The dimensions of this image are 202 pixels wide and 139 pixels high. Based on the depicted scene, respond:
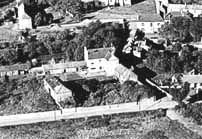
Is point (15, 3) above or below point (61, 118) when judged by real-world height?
above

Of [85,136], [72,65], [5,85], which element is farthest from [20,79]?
[85,136]

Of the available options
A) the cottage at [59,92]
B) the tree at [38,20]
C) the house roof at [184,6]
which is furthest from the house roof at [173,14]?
the cottage at [59,92]

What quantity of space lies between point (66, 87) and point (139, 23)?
17.3 metres

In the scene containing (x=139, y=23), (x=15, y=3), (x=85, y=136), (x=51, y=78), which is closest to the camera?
(x=85, y=136)

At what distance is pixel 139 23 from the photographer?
6366 cm

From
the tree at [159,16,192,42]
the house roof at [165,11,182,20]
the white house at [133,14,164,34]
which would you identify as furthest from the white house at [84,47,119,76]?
the house roof at [165,11,182,20]

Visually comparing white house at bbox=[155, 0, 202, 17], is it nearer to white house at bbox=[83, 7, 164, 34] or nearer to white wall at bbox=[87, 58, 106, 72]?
white house at bbox=[83, 7, 164, 34]

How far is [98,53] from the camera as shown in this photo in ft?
181

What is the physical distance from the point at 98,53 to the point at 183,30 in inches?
432

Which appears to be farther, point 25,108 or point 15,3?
point 15,3

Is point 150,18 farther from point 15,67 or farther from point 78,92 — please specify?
point 78,92

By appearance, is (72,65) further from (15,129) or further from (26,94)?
(15,129)

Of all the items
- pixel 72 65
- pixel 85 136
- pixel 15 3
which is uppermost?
pixel 15 3

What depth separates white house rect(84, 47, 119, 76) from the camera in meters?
53.8
